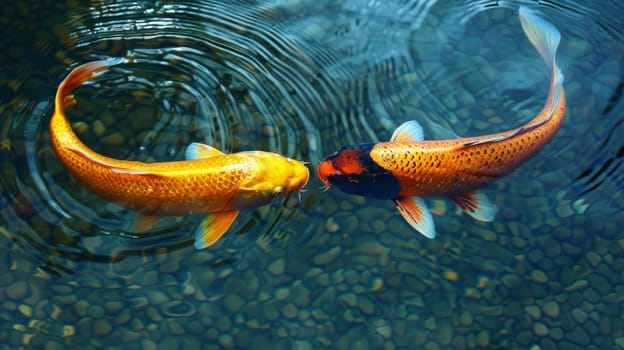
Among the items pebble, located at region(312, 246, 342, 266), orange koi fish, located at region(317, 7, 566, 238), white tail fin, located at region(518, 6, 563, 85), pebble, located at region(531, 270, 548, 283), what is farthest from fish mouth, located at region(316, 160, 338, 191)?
white tail fin, located at region(518, 6, 563, 85)

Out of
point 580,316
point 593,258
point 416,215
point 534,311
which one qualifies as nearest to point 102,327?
point 416,215

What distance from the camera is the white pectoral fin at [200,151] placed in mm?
4152

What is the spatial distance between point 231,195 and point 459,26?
2.20 metres

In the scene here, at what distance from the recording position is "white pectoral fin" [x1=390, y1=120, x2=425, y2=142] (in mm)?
4340

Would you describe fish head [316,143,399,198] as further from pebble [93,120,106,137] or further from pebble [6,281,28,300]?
pebble [6,281,28,300]

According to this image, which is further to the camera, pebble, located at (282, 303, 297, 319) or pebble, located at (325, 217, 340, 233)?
pebble, located at (325, 217, 340, 233)

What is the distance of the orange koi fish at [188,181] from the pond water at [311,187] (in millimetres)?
200

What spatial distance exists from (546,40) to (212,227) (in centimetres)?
233

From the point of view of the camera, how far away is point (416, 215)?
4.20 meters

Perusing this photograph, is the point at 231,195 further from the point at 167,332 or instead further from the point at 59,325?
the point at 59,325

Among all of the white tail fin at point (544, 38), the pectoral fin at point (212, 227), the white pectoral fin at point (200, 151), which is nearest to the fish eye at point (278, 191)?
the pectoral fin at point (212, 227)

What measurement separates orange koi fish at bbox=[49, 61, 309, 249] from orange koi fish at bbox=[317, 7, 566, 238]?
0.29 m

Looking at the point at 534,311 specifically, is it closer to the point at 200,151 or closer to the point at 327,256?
the point at 327,256

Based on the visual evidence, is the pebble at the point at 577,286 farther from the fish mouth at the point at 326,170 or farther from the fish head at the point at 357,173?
the fish mouth at the point at 326,170
